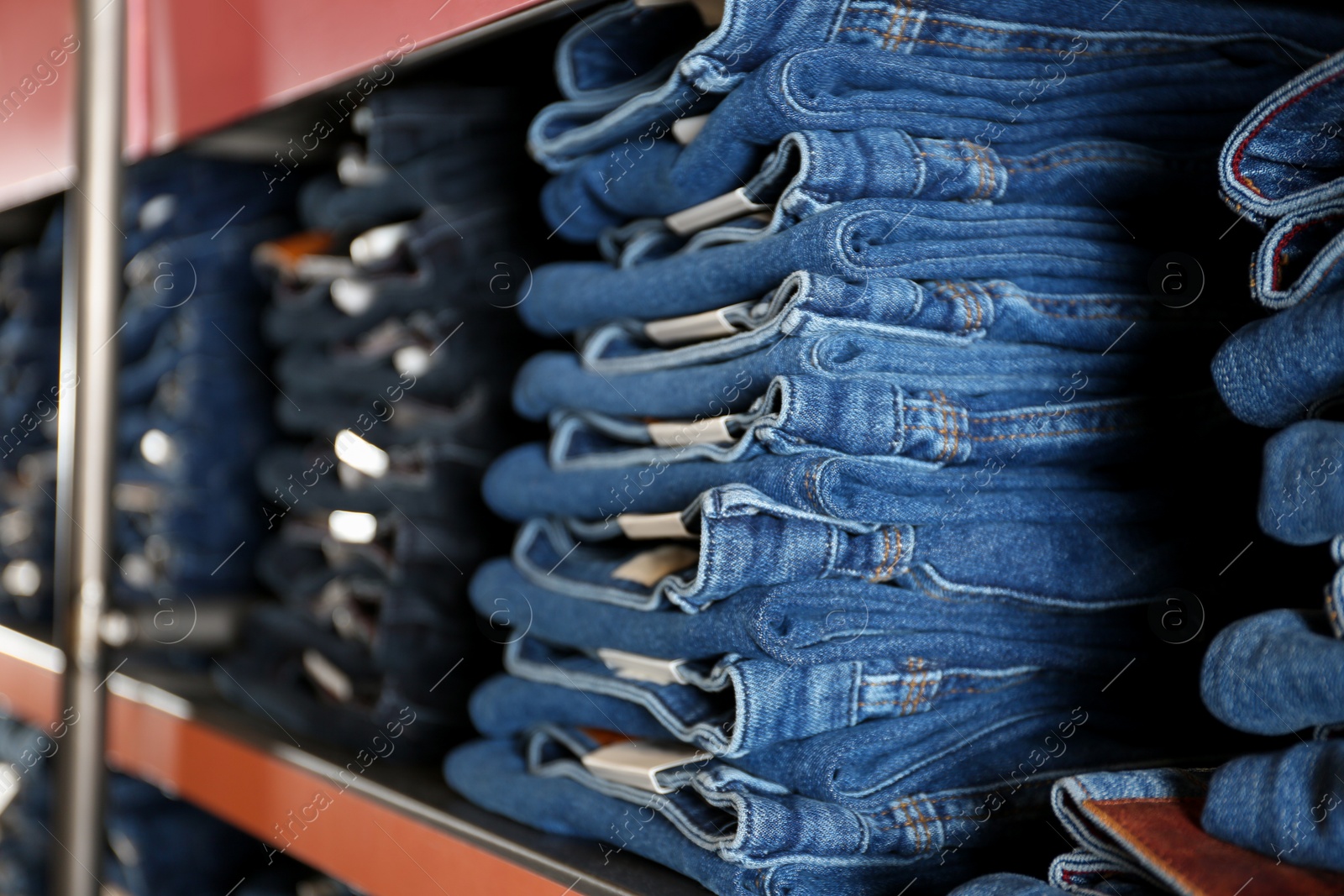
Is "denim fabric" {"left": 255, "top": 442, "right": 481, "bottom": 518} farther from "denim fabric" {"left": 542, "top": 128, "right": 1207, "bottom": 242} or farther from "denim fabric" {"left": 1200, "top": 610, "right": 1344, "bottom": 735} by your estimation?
"denim fabric" {"left": 1200, "top": 610, "right": 1344, "bottom": 735}

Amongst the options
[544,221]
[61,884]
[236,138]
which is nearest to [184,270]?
[236,138]

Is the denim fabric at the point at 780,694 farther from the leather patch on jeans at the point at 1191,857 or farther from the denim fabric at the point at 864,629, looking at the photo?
the leather patch on jeans at the point at 1191,857

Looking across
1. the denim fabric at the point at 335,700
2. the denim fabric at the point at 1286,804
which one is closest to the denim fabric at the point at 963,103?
the denim fabric at the point at 1286,804

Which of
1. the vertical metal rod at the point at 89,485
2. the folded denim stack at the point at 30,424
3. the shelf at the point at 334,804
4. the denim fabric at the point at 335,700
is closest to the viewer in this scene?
the shelf at the point at 334,804

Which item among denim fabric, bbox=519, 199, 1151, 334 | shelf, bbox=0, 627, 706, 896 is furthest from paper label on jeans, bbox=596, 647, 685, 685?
denim fabric, bbox=519, 199, 1151, 334

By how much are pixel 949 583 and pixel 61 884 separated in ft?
3.05

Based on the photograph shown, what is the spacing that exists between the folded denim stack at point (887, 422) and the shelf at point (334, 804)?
0.11 ft

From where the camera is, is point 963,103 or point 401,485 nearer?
point 963,103

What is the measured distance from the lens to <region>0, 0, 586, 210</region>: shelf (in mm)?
701

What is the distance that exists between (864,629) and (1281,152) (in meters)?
0.29

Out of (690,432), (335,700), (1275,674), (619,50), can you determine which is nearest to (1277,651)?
(1275,674)

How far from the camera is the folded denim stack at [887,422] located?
0.55 m

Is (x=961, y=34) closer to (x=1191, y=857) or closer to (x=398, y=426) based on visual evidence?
(x=1191, y=857)

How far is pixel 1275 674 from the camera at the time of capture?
0.39 meters
